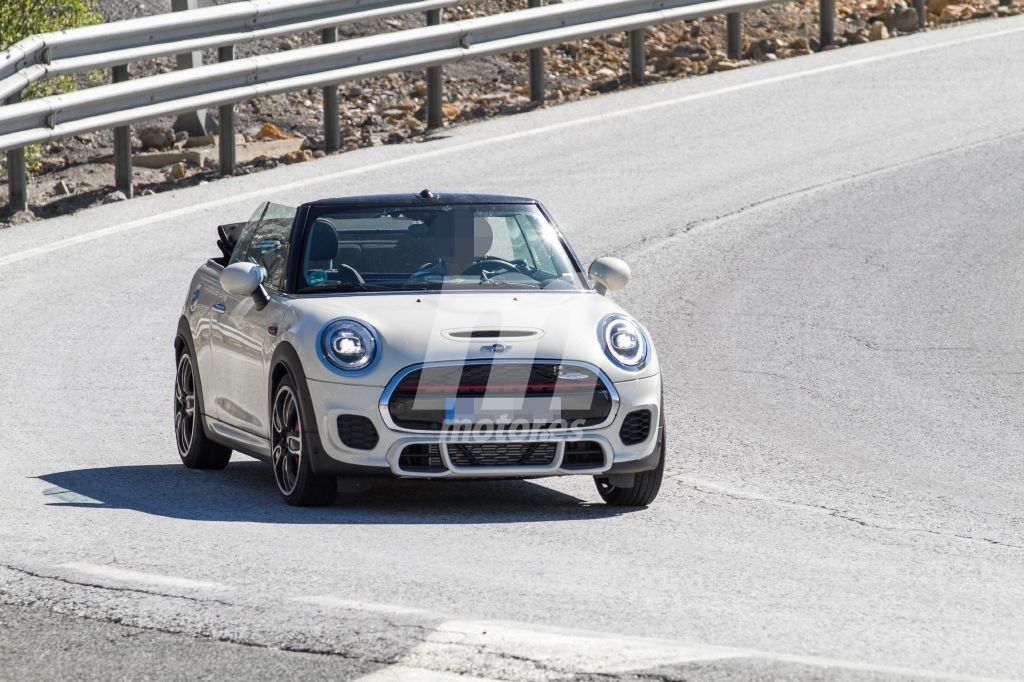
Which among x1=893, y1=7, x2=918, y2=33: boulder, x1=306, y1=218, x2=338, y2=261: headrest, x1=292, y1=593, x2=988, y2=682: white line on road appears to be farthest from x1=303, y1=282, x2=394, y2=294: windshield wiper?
x1=893, y1=7, x2=918, y2=33: boulder

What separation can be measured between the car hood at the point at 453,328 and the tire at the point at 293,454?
8.7 inches

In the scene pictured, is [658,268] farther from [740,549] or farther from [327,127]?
[740,549]

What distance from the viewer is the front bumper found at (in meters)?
7.87

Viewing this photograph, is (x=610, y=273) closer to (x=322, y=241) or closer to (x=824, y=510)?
(x=322, y=241)

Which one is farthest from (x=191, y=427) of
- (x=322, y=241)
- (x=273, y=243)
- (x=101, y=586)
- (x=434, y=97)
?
(x=434, y=97)

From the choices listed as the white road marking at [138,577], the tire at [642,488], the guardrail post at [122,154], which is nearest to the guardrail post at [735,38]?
the guardrail post at [122,154]

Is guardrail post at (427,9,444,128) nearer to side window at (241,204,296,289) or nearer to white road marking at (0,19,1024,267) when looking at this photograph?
white road marking at (0,19,1024,267)

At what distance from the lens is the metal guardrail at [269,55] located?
15023mm

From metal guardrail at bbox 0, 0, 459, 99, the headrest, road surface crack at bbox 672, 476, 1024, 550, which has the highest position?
the headrest

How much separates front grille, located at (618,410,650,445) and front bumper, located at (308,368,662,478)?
0.02m

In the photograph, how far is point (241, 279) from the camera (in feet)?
28.7

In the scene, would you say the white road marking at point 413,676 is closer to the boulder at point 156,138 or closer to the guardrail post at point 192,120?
the guardrail post at point 192,120

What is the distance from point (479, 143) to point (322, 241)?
8405 millimetres

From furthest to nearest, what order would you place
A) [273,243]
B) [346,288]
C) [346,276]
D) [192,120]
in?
1. [192,120]
2. [273,243]
3. [346,276]
4. [346,288]
